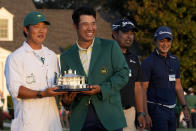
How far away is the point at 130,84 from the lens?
827 centimetres

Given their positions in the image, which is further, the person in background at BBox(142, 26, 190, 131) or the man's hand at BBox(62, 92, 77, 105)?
the person in background at BBox(142, 26, 190, 131)

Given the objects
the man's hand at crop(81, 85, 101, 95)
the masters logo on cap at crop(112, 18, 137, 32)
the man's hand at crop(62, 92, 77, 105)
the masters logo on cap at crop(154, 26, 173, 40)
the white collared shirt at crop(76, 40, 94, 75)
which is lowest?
the man's hand at crop(62, 92, 77, 105)

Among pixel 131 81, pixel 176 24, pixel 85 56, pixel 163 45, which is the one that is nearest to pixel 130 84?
pixel 131 81

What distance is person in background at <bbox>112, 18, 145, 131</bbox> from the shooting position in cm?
823

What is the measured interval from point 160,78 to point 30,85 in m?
3.15

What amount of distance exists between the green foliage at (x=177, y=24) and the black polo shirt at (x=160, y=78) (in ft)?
71.5

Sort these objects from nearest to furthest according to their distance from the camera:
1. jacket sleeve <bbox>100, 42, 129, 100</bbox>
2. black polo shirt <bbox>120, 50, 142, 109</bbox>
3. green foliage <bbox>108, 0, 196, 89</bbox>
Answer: jacket sleeve <bbox>100, 42, 129, 100</bbox>, black polo shirt <bbox>120, 50, 142, 109</bbox>, green foliage <bbox>108, 0, 196, 89</bbox>

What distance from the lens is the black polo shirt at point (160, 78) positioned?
9.14 meters

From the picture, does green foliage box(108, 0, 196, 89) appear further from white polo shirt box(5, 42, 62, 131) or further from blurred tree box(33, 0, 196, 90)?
white polo shirt box(5, 42, 62, 131)

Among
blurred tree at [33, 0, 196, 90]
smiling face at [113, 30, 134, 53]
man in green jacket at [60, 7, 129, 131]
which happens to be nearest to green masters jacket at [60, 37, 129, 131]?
man in green jacket at [60, 7, 129, 131]

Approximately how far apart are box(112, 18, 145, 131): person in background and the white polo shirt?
1.72m

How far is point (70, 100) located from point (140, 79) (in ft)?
7.44

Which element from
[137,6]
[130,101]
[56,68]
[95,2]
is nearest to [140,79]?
[130,101]

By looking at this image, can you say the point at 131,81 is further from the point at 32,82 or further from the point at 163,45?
the point at 32,82
